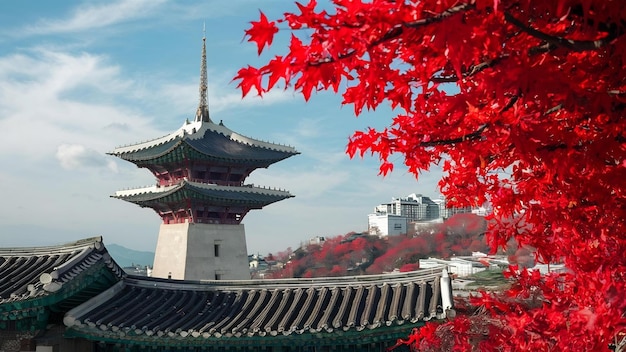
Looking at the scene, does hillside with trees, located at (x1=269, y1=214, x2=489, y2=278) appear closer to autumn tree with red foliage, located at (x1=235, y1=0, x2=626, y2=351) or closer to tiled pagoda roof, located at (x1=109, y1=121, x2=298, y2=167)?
tiled pagoda roof, located at (x1=109, y1=121, x2=298, y2=167)

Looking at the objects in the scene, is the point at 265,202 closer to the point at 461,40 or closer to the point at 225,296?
the point at 225,296

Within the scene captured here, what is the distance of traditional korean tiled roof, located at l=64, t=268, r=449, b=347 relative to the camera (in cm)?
1073

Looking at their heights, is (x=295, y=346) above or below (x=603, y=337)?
below

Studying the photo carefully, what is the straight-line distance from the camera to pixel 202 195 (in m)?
21.9

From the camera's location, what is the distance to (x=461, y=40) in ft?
8.16

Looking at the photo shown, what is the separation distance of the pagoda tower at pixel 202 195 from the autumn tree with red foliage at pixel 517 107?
17.5m

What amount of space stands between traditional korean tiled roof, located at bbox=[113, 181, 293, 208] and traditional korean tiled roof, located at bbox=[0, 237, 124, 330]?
8.63 m

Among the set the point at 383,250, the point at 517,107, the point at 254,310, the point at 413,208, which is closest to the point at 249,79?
the point at 517,107

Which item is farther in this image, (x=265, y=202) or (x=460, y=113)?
(x=265, y=202)

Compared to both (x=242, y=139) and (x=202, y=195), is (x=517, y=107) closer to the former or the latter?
(x=202, y=195)

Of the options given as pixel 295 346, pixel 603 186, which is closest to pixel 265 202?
pixel 295 346

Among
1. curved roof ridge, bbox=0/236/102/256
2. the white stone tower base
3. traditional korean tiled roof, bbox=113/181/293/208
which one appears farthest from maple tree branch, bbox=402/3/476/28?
the white stone tower base

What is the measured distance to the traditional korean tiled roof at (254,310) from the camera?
422 inches

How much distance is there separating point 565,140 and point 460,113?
0.70m
